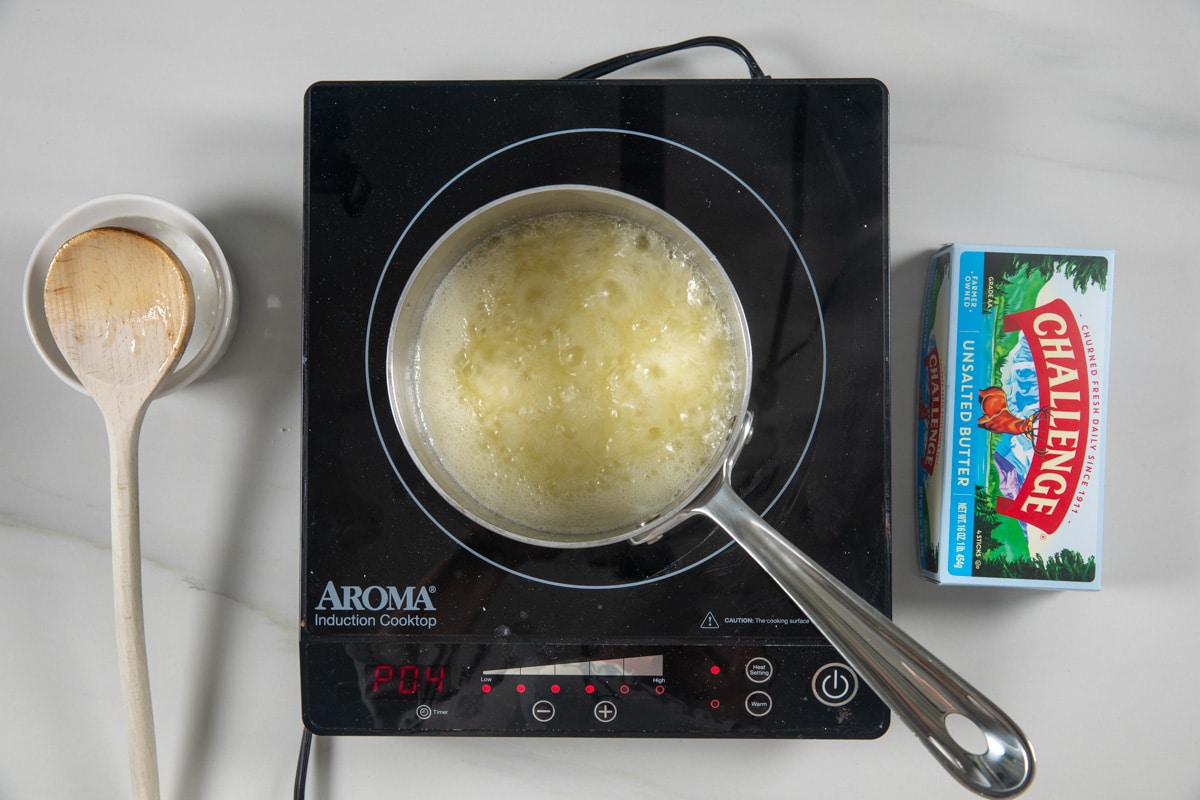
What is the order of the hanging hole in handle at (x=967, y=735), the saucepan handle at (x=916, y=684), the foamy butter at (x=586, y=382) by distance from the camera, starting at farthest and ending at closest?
the hanging hole in handle at (x=967, y=735) < the foamy butter at (x=586, y=382) < the saucepan handle at (x=916, y=684)

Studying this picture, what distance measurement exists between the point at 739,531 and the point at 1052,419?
28 centimetres

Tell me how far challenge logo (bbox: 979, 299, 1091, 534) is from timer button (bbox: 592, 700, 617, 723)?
312 millimetres

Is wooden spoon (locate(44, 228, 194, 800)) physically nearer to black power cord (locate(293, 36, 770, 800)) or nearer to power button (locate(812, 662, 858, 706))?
black power cord (locate(293, 36, 770, 800))

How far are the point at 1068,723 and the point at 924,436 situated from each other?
27 cm

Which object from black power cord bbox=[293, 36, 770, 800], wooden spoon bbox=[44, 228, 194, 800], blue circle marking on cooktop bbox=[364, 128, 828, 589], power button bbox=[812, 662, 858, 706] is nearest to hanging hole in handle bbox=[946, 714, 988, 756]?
power button bbox=[812, 662, 858, 706]

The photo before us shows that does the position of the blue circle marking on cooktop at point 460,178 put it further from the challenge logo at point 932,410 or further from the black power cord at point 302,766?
the black power cord at point 302,766

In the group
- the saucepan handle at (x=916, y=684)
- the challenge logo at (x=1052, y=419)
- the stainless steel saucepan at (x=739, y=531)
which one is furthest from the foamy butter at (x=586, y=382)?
the challenge logo at (x=1052, y=419)

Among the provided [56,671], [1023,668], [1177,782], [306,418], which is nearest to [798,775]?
[1023,668]

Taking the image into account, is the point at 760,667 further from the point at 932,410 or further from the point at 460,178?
the point at 460,178

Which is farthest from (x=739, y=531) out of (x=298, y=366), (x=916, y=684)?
(x=298, y=366)

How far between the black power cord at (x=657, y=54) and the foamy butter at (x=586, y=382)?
182 mm

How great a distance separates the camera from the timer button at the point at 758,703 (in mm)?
588

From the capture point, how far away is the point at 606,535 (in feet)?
1.64

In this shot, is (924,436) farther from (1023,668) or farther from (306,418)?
(306,418)
